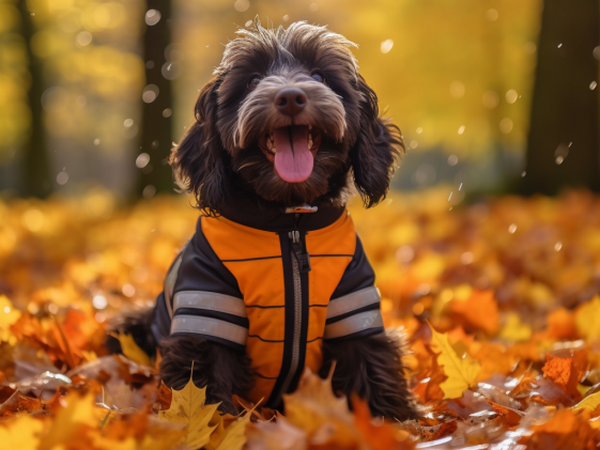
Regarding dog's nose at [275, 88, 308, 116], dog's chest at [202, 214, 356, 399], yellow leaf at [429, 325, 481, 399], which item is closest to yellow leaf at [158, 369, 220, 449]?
dog's chest at [202, 214, 356, 399]

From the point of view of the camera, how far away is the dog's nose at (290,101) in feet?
7.95

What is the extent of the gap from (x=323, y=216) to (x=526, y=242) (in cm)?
358

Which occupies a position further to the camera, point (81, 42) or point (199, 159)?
point (81, 42)

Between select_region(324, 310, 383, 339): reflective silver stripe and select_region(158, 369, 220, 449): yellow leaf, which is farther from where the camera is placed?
select_region(324, 310, 383, 339): reflective silver stripe

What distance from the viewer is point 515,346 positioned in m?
3.07

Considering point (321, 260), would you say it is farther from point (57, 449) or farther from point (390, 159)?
point (57, 449)

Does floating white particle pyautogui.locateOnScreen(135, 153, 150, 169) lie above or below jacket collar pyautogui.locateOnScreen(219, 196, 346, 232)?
below

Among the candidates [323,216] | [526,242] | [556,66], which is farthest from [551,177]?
[323,216]

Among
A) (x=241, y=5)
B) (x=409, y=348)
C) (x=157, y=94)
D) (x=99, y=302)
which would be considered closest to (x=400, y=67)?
(x=241, y=5)

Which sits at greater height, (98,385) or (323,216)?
(323,216)

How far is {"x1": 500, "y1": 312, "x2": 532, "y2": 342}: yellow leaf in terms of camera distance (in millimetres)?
3537

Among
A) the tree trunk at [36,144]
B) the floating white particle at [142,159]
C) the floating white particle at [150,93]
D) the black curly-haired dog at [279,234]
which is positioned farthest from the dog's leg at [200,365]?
the tree trunk at [36,144]

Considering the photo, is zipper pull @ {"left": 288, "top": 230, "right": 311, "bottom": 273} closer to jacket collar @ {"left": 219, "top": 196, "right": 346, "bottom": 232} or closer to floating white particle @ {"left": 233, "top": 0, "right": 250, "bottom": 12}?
jacket collar @ {"left": 219, "top": 196, "right": 346, "bottom": 232}

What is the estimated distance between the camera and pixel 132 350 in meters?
3.10
